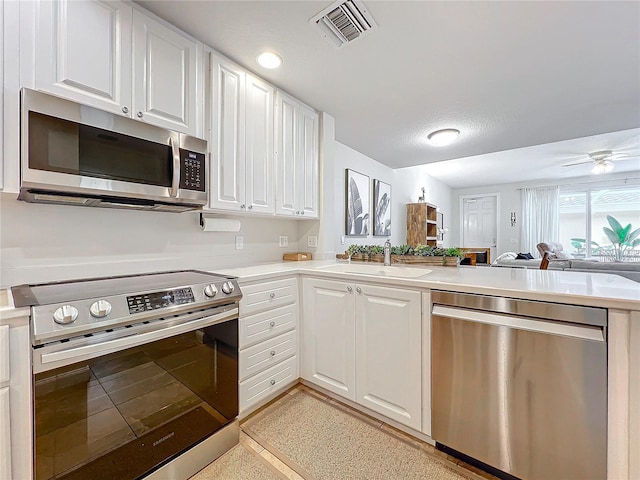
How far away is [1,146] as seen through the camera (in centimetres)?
109

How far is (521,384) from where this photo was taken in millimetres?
1266

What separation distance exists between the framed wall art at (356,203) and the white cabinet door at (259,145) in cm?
150

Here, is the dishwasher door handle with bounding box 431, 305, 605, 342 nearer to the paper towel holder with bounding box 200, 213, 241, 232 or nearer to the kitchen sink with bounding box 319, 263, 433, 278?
the kitchen sink with bounding box 319, 263, 433, 278

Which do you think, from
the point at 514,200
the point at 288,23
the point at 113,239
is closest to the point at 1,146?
the point at 113,239

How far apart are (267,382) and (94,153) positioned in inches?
64.4

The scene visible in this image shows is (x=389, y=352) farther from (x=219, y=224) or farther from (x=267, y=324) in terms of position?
(x=219, y=224)

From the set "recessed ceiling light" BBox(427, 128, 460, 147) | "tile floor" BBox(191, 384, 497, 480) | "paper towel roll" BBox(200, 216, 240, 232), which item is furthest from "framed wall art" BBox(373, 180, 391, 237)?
"tile floor" BBox(191, 384, 497, 480)

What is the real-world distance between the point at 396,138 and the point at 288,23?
206 centimetres

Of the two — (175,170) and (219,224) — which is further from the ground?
(175,170)

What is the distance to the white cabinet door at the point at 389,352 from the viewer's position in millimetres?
1567

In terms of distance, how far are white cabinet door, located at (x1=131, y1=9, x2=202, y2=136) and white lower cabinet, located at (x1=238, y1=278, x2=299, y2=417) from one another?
1.10 m

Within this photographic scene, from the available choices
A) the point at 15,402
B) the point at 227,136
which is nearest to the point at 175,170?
the point at 227,136

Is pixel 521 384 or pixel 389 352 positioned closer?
pixel 521 384

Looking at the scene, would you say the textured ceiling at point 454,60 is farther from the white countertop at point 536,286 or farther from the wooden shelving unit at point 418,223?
the wooden shelving unit at point 418,223
